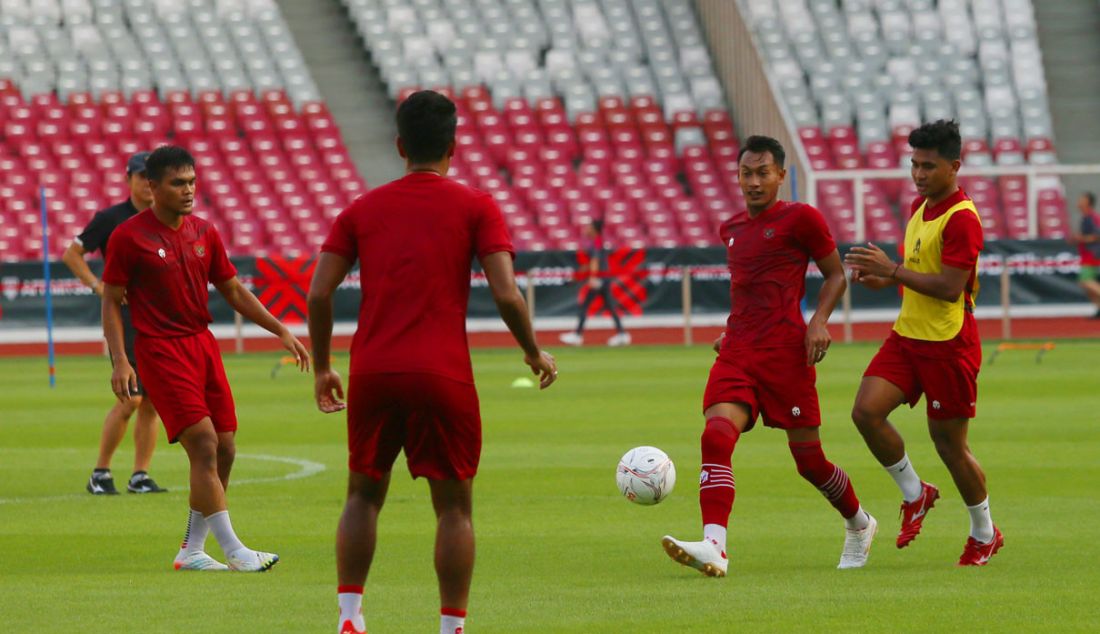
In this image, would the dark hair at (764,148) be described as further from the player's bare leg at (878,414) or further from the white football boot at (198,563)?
the white football boot at (198,563)

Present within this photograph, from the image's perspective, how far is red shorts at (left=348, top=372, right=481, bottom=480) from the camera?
6.34 metres

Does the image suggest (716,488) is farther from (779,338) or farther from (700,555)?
(779,338)

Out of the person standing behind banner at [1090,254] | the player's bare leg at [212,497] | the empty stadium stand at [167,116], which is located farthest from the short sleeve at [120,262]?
the empty stadium stand at [167,116]

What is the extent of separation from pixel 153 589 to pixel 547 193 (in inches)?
1092

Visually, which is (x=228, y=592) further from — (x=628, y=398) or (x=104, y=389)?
(x=104, y=389)

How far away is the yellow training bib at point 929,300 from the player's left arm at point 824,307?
39cm

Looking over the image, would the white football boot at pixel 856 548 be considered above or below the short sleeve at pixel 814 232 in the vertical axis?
below

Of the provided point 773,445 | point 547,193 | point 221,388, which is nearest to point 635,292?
point 547,193

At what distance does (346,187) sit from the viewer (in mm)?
35719

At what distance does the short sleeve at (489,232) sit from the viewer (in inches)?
249

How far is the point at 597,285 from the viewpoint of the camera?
30250mm

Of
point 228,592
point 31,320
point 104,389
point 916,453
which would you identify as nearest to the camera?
point 228,592

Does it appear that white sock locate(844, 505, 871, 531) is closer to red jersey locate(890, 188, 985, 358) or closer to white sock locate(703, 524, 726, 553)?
white sock locate(703, 524, 726, 553)

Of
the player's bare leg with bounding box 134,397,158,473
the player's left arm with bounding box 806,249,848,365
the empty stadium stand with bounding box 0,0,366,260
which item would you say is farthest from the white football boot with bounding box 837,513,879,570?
the empty stadium stand with bounding box 0,0,366,260
